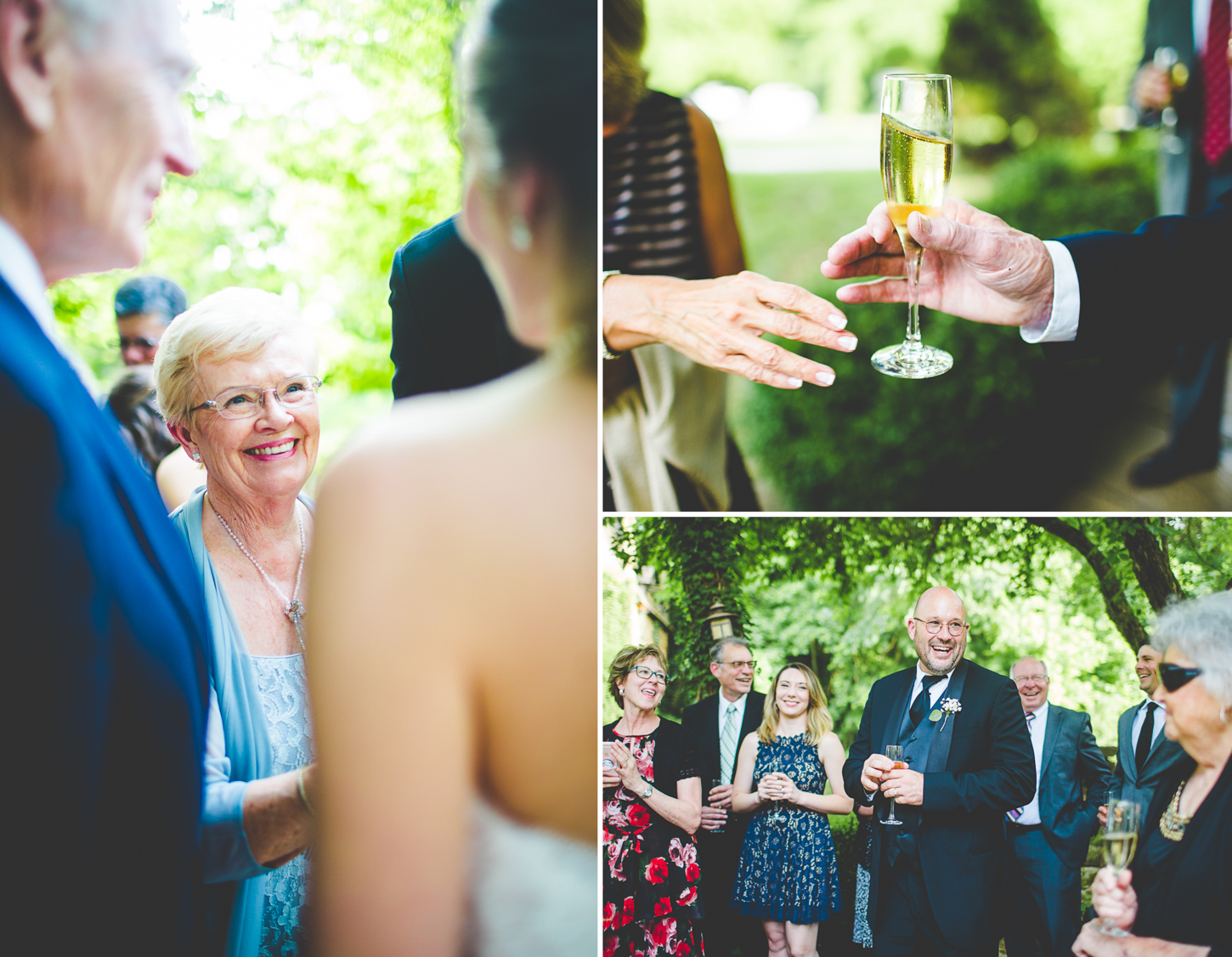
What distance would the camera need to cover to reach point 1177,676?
209 cm

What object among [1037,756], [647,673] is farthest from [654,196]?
[1037,756]

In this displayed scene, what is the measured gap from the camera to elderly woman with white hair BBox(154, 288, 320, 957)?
182cm

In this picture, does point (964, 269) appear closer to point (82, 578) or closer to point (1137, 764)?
point (1137, 764)

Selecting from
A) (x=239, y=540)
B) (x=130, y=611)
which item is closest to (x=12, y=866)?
(x=130, y=611)

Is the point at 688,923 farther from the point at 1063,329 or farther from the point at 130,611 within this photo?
the point at 1063,329

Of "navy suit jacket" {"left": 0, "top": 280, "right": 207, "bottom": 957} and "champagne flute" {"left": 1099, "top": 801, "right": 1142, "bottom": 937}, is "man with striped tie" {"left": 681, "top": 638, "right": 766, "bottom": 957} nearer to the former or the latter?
"champagne flute" {"left": 1099, "top": 801, "right": 1142, "bottom": 937}

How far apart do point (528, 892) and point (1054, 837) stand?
4.08 feet

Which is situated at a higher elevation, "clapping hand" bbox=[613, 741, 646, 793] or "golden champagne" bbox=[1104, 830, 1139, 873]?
"clapping hand" bbox=[613, 741, 646, 793]

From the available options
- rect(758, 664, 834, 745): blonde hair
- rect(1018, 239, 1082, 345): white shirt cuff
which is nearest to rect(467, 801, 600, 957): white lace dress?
rect(758, 664, 834, 745): blonde hair

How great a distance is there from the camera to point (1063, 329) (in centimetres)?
187

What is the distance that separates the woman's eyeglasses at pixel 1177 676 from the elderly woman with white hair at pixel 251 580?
197cm

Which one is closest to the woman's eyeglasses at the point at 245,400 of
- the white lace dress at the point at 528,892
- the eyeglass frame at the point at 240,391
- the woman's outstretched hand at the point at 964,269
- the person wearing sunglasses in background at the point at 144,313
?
the eyeglass frame at the point at 240,391

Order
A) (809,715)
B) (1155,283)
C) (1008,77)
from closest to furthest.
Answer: (1155,283), (809,715), (1008,77)

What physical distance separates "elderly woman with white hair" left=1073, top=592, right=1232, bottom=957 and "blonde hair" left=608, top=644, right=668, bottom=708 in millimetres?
1153
